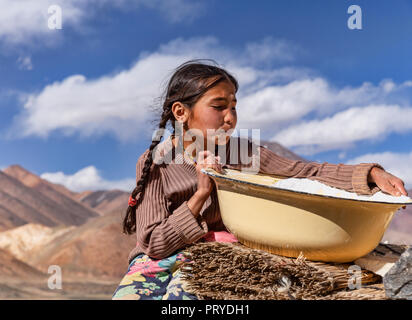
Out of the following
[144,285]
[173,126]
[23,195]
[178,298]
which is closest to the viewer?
[178,298]

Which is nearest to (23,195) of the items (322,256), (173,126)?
(173,126)

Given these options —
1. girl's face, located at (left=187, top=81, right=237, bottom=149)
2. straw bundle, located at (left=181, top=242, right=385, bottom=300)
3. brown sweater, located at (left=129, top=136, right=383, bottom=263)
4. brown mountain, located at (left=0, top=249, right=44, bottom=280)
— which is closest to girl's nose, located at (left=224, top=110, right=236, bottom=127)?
girl's face, located at (left=187, top=81, right=237, bottom=149)

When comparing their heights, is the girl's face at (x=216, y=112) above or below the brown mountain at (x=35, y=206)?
below

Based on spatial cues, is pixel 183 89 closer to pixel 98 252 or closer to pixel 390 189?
pixel 390 189

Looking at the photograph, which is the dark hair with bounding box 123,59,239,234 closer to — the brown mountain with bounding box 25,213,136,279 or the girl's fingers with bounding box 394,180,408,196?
the girl's fingers with bounding box 394,180,408,196

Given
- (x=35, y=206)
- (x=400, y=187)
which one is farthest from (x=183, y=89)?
(x=35, y=206)

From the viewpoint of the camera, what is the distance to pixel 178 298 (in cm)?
130

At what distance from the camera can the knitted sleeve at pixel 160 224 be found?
4.61 feet

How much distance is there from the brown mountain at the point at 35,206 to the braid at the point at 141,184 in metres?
7.86

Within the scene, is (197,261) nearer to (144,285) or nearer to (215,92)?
(144,285)

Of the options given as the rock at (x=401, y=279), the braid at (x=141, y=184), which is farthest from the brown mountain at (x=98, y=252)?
the rock at (x=401, y=279)

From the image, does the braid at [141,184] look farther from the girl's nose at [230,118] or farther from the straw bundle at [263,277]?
the straw bundle at [263,277]

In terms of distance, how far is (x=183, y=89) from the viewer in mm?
1655

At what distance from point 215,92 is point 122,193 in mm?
11188
